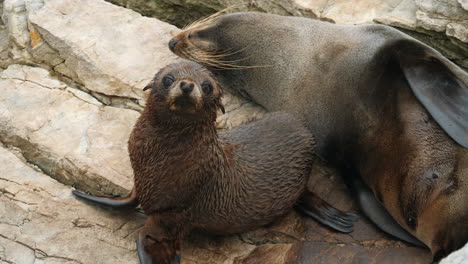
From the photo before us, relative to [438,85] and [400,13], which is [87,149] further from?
[400,13]

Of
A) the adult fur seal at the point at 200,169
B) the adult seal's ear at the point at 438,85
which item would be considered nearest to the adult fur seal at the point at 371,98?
the adult seal's ear at the point at 438,85

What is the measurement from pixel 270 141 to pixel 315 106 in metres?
0.95

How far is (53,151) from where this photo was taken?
5383 mm

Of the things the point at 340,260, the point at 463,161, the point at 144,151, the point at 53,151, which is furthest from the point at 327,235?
the point at 53,151

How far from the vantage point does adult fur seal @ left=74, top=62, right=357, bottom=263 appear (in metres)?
4.43

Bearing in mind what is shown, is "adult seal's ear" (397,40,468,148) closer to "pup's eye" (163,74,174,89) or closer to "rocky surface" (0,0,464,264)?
"rocky surface" (0,0,464,264)

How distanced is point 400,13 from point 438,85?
201cm

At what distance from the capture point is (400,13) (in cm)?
698

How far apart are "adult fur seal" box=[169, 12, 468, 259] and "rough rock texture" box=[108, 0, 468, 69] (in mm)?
664

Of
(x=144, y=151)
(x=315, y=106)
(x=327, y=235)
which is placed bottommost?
(x=327, y=235)

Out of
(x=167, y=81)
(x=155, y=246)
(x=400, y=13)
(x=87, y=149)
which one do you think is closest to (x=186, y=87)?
(x=167, y=81)

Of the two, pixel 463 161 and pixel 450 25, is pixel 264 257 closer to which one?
pixel 463 161

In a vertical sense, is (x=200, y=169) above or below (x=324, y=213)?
above

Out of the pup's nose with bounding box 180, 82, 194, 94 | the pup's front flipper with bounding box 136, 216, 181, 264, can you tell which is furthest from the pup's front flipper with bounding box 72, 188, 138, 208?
the pup's nose with bounding box 180, 82, 194, 94
